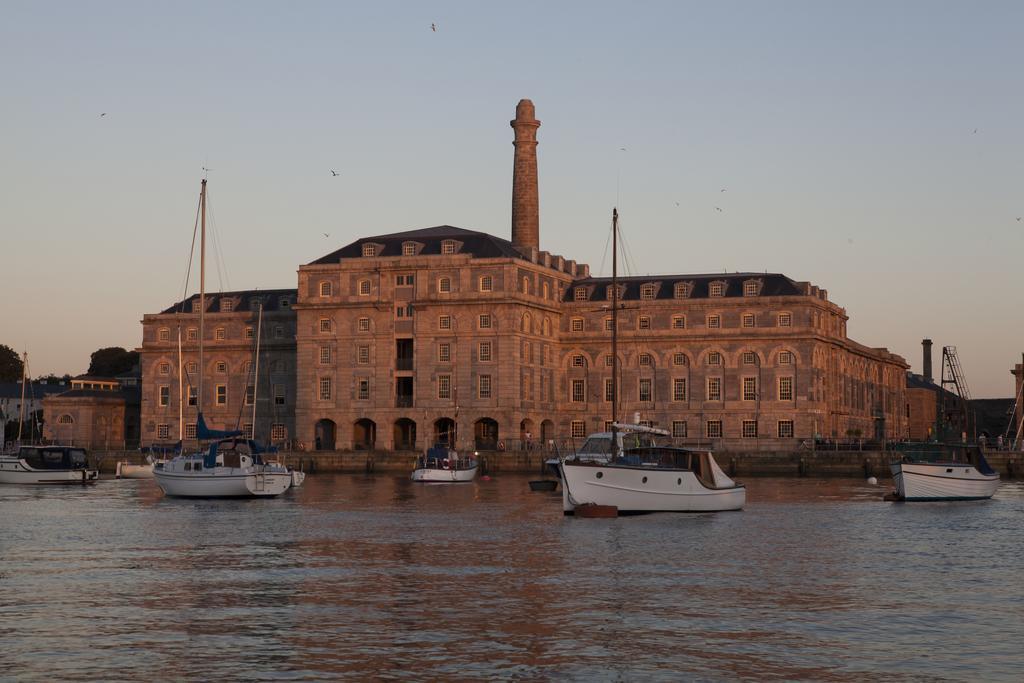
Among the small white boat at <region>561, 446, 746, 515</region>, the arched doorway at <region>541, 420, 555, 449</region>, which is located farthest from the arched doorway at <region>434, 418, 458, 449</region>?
the small white boat at <region>561, 446, 746, 515</region>

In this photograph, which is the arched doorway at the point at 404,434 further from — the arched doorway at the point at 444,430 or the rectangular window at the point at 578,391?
the rectangular window at the point at 578,391

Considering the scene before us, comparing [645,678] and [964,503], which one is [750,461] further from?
[645,678]

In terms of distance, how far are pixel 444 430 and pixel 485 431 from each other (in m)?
3.85

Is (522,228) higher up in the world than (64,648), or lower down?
higher up

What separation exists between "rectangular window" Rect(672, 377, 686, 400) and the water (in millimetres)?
68461

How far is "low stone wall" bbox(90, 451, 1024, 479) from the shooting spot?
111438 mm

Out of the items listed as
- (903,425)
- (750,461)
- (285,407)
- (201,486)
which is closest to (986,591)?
(201,486)

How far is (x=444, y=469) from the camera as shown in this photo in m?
97.6

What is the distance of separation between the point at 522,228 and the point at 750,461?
34.4 metres

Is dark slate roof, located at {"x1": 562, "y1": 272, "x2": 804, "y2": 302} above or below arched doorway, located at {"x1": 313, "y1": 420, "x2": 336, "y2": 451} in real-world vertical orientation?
above

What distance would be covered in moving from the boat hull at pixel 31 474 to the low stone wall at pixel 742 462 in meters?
16.5

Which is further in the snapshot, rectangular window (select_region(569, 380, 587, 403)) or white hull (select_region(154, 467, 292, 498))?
rectangular window (select_region(569, 380, 587, 403))

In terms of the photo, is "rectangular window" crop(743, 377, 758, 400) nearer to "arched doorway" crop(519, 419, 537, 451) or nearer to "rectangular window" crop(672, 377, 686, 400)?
"rectangular window" crop(672, 377, 686, 400)

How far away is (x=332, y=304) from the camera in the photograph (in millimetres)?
131375
